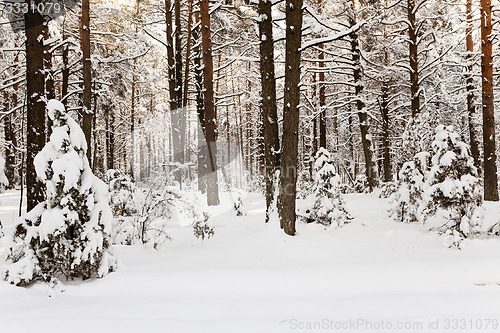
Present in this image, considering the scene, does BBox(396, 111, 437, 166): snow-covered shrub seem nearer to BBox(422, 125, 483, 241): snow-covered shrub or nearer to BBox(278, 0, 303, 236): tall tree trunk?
BBox(422, 125, 483, 241): snow-covered shrub

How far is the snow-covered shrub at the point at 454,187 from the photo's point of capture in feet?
22.9

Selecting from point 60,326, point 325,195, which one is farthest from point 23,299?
point 325,195

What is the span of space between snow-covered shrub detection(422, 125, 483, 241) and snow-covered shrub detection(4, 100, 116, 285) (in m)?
5.90

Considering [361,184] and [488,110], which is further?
[361,184]

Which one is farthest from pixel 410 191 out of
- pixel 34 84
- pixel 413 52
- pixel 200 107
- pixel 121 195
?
pixel 200 107

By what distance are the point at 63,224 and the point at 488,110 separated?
1297 cm

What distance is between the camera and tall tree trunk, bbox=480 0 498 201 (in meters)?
12.0

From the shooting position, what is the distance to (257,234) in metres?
7.52

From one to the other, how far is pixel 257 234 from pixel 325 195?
260 centimetres

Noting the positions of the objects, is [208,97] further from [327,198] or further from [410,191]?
[410,191]

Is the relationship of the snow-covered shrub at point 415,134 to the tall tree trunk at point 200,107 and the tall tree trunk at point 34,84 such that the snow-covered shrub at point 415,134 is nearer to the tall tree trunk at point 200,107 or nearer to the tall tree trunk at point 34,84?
the tall tree trunk at point 200,107

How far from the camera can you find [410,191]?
9.45 meters

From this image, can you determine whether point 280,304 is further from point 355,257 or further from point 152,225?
point 152,225

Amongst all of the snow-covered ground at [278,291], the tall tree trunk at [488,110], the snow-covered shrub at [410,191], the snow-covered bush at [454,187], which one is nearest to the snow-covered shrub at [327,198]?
the snow-covered shrub at [410,191]
